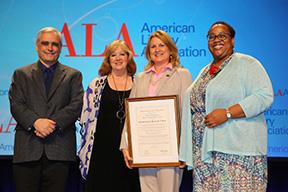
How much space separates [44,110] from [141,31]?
1518 mm

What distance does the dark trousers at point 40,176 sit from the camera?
10.9 ft

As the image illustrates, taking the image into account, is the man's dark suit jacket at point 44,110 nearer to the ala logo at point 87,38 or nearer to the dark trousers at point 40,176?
the dark trousers at point 40,176

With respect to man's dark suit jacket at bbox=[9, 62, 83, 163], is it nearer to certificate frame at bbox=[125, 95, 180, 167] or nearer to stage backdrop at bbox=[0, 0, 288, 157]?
certificate frame at bbox=[125, 95, 180, 167]

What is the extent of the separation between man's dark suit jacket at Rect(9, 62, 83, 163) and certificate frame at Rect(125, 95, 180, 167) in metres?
0.52

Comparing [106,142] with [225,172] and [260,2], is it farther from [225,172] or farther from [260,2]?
[260,2]

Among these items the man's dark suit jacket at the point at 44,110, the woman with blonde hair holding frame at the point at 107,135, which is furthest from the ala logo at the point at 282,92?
the man's dark suit jacket at the point at 44,110

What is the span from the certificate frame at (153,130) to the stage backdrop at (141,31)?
1398 mm

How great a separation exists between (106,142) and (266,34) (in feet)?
6.39

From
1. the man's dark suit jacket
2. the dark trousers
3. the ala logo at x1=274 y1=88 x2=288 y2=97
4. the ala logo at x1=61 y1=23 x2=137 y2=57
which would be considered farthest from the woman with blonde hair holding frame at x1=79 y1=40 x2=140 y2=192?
the ala logo at x1=274 y1=88 x2=288 y2=97

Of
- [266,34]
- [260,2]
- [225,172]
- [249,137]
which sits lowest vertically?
[225,172]

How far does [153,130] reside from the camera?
10.3ft

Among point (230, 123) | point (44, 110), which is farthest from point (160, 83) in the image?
point (44, 110)

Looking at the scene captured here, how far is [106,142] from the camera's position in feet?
11.4

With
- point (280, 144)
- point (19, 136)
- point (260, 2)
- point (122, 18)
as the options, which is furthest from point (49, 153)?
point (260, 2)
